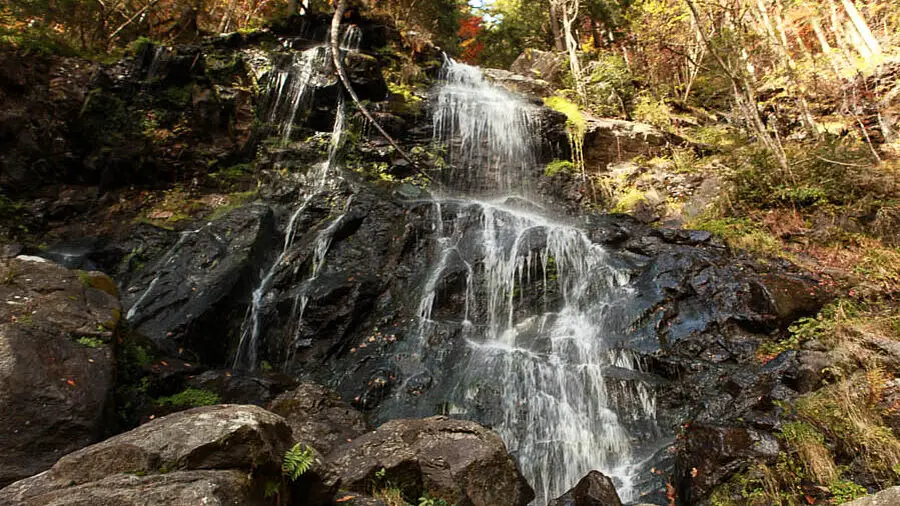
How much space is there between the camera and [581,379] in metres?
6.82

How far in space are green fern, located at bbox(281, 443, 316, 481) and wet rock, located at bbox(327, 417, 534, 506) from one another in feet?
2.54

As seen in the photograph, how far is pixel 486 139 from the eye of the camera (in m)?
13.9

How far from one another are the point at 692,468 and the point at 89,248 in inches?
454

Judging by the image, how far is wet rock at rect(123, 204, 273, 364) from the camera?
7551 millimetres

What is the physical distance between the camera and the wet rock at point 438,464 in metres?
4.30

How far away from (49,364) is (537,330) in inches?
261

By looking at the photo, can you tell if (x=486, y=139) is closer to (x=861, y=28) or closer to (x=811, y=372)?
(x=811, y=372)

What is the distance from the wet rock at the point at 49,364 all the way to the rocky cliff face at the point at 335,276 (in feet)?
0.13

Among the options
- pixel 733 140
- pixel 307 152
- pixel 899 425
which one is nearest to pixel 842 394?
pixel 899 425

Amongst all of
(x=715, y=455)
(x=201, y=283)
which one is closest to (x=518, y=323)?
(x=715, y=455)

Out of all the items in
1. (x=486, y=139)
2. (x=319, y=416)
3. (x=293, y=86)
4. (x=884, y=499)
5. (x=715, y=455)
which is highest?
(x=293, y=86)

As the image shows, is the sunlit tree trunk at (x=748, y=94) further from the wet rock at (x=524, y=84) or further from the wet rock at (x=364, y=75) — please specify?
the wet rock at (x=364, y=75)

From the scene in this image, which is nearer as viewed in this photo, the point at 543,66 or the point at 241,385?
the point at 241,385

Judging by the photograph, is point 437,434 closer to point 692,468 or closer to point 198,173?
point 692,468
